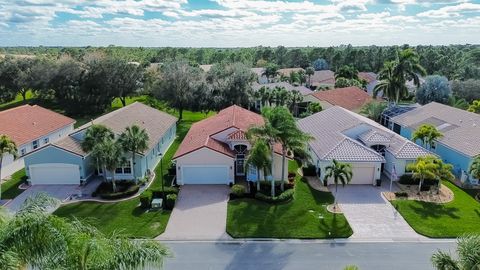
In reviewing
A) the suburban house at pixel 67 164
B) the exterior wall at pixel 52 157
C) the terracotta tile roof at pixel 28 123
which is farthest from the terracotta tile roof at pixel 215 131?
the terracotta tile roof at pixel 28 123

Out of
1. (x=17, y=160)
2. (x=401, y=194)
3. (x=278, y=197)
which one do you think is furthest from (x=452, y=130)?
(x=17, y=160)

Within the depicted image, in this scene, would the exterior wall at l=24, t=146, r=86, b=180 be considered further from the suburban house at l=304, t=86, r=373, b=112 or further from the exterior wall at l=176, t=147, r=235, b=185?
the suburban house at l=304, t=86, r=373, b=112

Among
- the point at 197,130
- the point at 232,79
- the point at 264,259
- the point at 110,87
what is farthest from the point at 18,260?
the point at 110,87

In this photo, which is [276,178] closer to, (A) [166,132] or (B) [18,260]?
(A) [166,132]

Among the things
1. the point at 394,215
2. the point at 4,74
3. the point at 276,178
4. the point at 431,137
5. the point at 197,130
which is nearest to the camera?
the point at 394,215

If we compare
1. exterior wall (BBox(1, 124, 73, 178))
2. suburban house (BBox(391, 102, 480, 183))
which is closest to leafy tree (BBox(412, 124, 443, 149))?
suburban house (BBox(391, 102, 480, 183))

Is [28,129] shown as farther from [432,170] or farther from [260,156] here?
[432,170]

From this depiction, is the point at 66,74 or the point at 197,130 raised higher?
the point at 66,74
